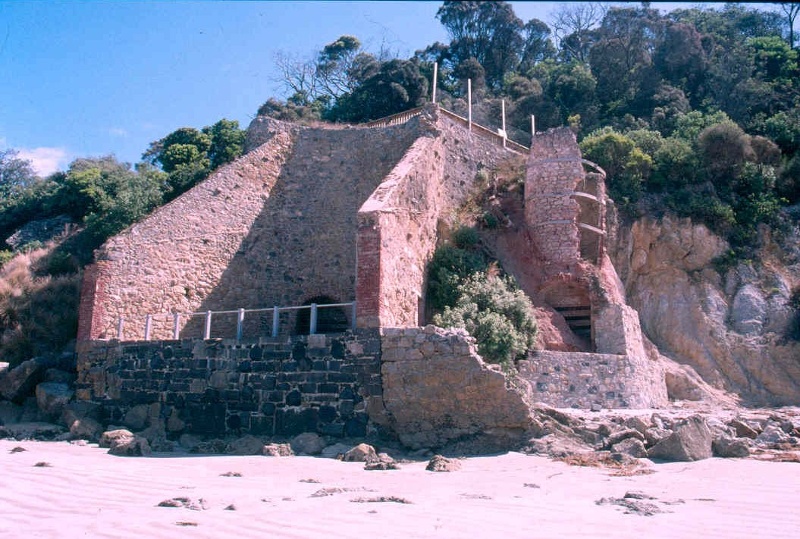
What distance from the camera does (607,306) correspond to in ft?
54.9

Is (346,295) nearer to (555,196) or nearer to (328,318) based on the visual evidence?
(328,318)

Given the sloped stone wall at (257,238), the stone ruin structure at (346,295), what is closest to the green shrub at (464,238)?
the stone ruin structure at (346,295)

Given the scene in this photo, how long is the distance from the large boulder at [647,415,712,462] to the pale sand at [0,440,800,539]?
0.25m

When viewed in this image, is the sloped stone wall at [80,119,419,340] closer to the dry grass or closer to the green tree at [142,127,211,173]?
the dry grass

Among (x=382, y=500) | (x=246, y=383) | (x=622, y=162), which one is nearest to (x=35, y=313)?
(x=246, y=383)

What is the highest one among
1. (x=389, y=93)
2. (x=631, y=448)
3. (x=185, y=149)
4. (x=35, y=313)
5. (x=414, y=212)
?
(x=389, y=93)

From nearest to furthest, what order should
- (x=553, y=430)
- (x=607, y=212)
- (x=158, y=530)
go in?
(x=158, y=530) < (x=553, y=430) < (x=607, y=212)

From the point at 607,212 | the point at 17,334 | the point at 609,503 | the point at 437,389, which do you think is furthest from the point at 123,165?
the point at 609,503

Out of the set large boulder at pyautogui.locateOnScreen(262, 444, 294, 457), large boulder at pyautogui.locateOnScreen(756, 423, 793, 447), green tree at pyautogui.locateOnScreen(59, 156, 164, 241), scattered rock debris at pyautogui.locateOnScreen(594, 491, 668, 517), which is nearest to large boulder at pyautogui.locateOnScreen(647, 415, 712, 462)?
large boulder at pyautogui.locateOnScreen(756, 423, 793, 447)

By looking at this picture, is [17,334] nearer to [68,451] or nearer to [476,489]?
[68,451]

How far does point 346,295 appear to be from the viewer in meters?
18.2

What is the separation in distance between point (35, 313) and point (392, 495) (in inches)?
588

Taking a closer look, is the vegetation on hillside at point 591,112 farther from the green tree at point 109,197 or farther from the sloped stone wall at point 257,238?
the sloped stone wall at point 257,238

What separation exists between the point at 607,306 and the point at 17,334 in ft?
49.8
